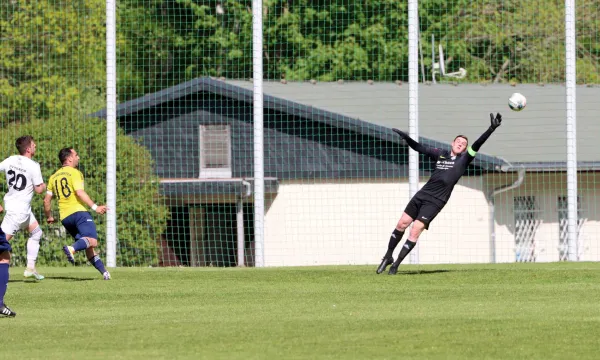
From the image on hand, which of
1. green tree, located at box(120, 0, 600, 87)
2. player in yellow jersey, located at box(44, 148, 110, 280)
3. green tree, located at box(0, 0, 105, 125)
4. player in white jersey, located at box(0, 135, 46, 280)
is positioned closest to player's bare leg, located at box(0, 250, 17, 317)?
player in white jersey, located at box(0, 135, 46, 280)

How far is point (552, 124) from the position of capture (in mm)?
26984

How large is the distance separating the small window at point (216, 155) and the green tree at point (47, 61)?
10.6 ft

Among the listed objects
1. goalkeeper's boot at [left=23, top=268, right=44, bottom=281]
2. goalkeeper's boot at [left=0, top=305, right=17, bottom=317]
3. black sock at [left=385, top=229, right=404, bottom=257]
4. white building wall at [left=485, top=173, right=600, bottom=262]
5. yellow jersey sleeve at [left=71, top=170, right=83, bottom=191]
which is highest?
yellow jersey sleeve at [left=71, top=170, right=83, bottom=191]

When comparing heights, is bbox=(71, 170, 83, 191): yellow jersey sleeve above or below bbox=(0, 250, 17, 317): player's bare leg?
above

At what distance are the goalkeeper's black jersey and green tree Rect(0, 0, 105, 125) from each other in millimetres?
15053

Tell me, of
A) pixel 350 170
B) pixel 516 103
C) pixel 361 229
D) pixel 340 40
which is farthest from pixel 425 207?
pixel 340 40

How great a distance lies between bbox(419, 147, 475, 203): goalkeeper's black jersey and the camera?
16.0 metres

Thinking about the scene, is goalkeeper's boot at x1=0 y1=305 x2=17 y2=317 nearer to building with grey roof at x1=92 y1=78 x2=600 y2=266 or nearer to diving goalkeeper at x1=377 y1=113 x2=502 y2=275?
diving goalkeeper at x1=377 y1=113 x2=502 y2=275

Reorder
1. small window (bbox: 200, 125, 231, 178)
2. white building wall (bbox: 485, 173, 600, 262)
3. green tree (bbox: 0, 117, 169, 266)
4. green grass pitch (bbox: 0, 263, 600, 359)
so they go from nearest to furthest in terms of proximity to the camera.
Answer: green grass pitch (bbox: 0, 263, 600, 359), green tree (bbox: 0, 117, 169, 266), white building wall (bbox: 485, 173, 600, 262), small window (bbox: 200, 125, 231, 178)

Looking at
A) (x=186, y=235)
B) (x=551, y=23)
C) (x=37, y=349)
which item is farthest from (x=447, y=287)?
(x=551, y=23)

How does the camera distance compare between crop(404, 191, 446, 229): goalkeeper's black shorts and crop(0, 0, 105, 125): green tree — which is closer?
crop(404, 191, 446, 229): goalkeeper's black shorts

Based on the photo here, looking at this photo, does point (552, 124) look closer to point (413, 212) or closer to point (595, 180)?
point (595, 180)

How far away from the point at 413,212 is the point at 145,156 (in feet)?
34.0

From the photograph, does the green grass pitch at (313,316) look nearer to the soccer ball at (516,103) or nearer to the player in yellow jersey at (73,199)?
the player in yellow jersey at (73,199)
